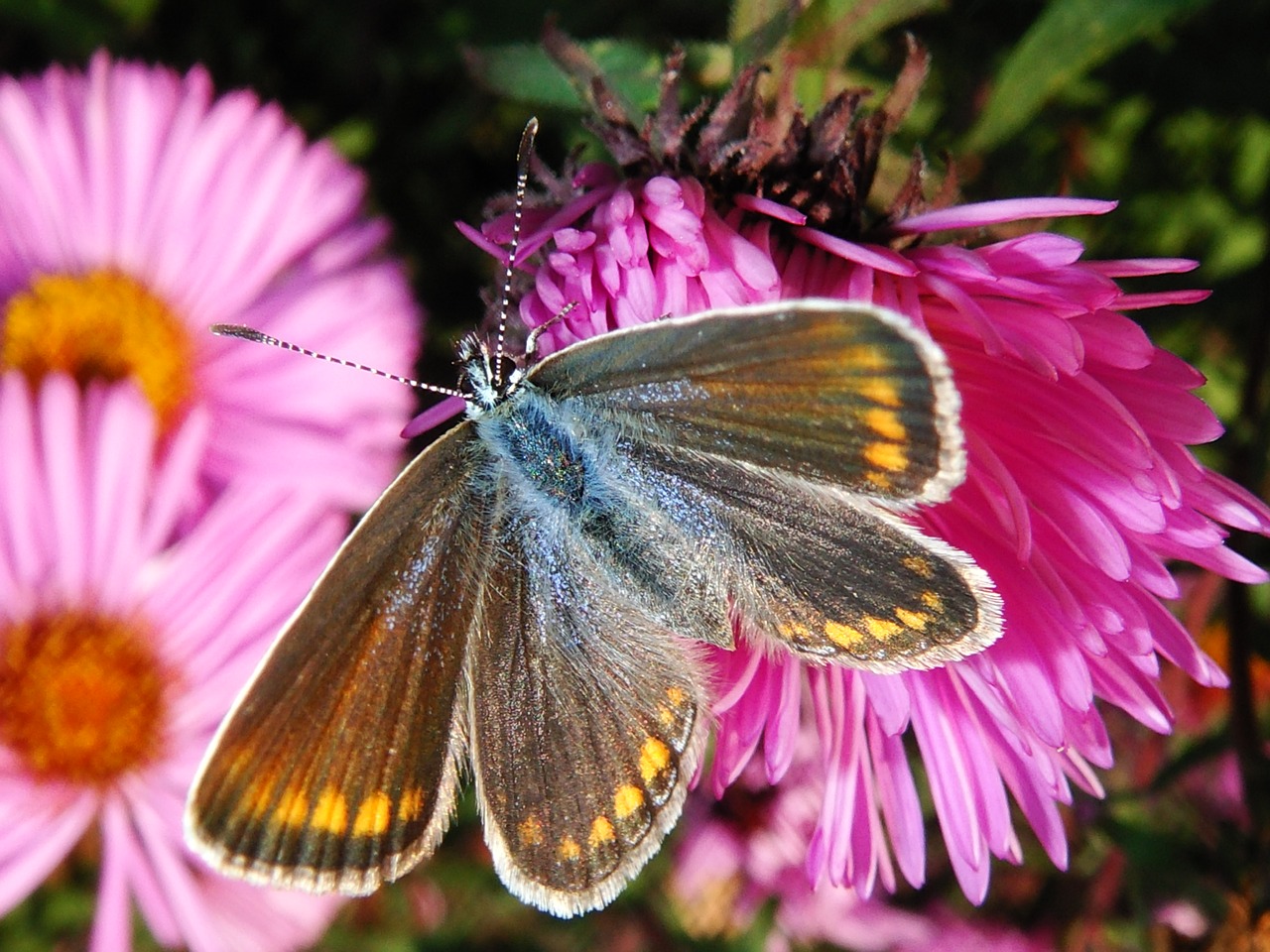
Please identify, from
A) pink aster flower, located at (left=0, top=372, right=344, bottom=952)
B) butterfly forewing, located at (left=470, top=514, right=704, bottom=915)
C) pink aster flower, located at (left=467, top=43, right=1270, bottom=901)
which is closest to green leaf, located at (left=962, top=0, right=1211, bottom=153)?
pink aster flower, located at (left=467, top=43, right=1270, bottom=901)

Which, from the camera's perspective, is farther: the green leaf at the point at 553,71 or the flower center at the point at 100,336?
the flower center at the point at 100,336

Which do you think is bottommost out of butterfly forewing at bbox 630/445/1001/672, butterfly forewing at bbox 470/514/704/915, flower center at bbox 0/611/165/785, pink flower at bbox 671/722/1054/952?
pink flower at bbox 671/722/1054/952

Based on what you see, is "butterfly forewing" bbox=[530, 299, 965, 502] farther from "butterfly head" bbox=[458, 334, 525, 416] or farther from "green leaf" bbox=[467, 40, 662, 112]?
"green leaf" bbox=[467, 40, 662, 112]

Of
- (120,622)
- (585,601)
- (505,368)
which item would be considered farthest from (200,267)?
(585,601)

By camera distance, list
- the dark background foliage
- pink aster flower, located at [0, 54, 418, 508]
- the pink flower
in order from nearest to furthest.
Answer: the dark background foliage
pink aster flower, located at [0, 54, 418, 508]
the pink flower

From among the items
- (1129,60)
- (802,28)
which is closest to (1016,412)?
(802,28)

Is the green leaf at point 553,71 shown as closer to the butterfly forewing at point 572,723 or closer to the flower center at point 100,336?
the butterfly forewing at point 572,723

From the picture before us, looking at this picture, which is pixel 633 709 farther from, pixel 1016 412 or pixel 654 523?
pixel 1016 412

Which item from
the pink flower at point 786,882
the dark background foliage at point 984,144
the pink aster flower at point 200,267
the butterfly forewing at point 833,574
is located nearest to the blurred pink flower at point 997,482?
the butterfly forewing at point 833,574
